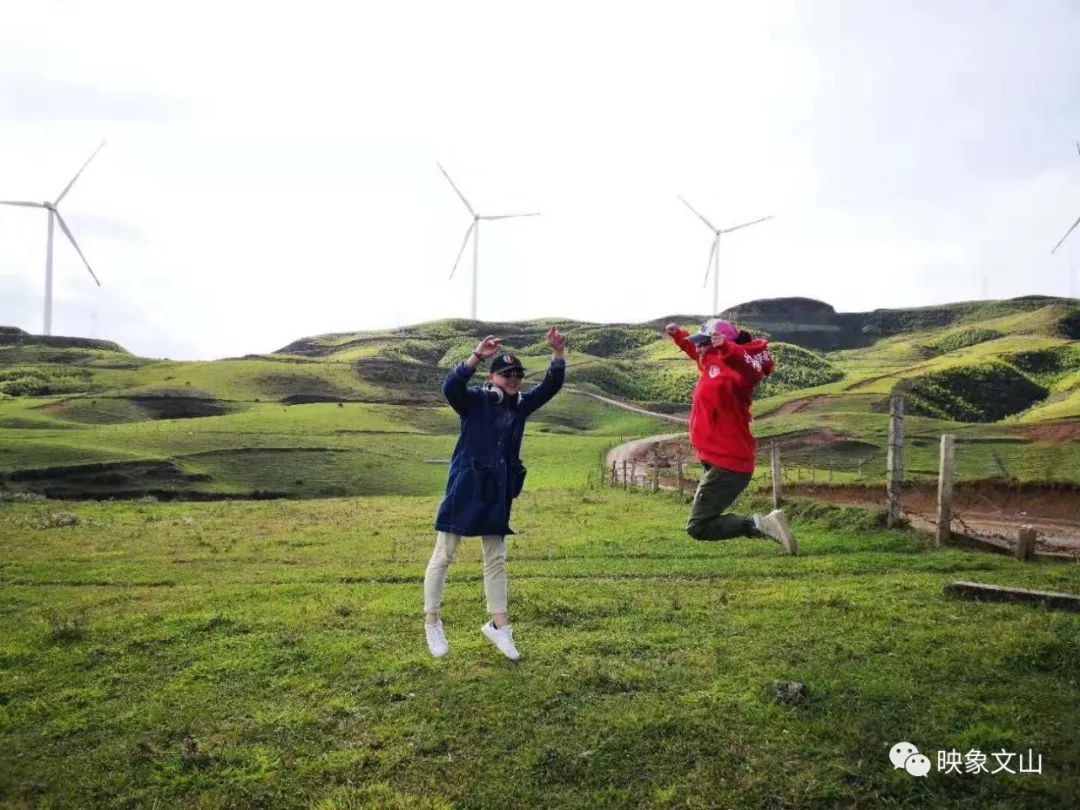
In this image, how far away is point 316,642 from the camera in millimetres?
10570

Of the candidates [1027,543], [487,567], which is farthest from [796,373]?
[487,567]

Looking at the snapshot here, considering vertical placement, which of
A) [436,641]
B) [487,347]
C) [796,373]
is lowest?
[436,641]

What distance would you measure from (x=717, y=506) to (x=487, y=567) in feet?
9.10

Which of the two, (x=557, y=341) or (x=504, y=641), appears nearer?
(x=557, y=341)

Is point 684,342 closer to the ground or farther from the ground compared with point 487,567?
farther from the ground

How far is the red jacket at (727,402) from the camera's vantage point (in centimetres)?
927

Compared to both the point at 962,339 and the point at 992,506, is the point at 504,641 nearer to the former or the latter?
the point at 992,506

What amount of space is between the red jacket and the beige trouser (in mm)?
2469

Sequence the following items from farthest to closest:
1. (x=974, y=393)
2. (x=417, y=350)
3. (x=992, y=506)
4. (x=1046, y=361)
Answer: (x=417, y=350) < (x=1046, y=361) < (x=974, y=393) < (x=992, y=506)

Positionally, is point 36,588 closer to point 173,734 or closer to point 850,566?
point 173,734

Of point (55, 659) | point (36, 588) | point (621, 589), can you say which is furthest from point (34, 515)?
point (621, 589)

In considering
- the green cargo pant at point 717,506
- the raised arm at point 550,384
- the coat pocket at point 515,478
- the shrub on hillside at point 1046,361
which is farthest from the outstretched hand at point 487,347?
the shrub on hillside at point 1046,361

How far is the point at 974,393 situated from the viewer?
228 ft

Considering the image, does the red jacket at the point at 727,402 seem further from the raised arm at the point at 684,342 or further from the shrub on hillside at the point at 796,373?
the shrub on hillside at the point at 796,373
